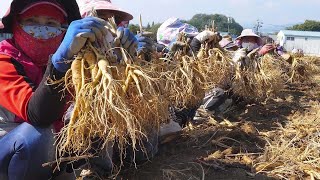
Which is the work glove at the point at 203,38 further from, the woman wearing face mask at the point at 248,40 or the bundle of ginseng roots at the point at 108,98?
the woman wearing face mask at the point at 248,40

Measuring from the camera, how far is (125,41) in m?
1.92

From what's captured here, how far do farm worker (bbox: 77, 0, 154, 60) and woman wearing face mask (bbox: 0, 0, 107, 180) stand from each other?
210 mm

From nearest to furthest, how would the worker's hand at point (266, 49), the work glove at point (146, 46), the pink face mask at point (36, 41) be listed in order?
the pink face mask at point (36, 41)
the work glove at point (146, 46)
the worker's hand at point (266, 49)

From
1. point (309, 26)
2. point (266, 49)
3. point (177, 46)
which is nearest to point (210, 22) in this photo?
point (177, 46)

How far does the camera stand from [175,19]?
13.3 feet

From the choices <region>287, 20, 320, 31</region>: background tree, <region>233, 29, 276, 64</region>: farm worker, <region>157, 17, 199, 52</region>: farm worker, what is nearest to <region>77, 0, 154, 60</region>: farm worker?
<region>157, 17, 199, 52</region>: farm worker

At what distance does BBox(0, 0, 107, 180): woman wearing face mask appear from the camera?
1.71 meters

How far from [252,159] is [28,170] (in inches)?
58.4

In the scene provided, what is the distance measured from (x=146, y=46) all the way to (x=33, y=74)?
0.65m

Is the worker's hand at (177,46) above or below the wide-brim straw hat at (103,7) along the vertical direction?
below

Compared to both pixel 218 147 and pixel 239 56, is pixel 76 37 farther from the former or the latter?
pixel 239 56

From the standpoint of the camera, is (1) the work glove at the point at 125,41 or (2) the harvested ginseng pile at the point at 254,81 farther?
(2) the harvested ginseng pile at the point at 254,81

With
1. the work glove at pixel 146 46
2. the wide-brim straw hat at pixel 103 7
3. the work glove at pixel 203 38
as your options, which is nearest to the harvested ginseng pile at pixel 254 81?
the work glove at pixel 203 38

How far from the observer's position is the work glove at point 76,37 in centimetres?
164
